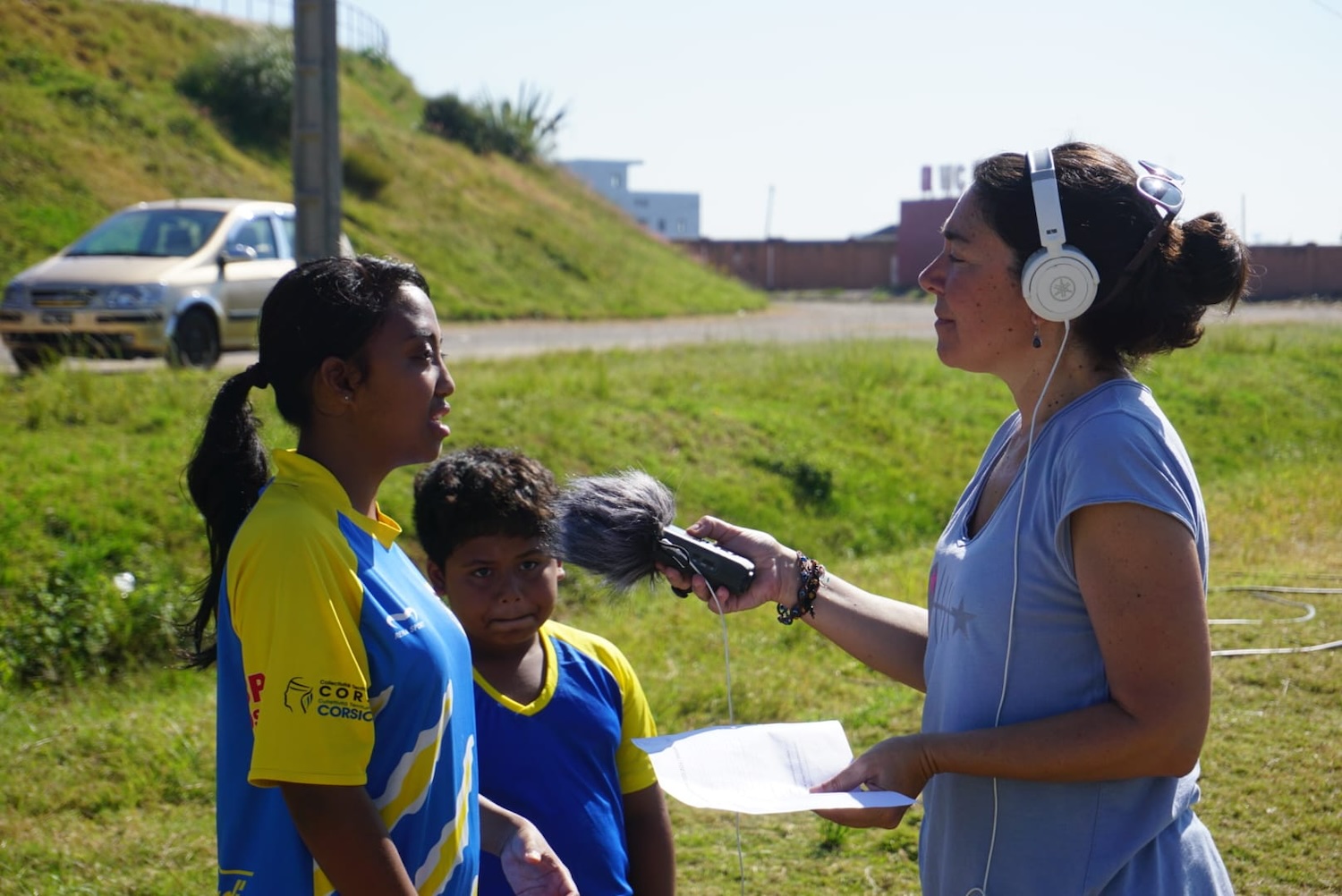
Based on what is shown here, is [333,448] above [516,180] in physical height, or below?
below

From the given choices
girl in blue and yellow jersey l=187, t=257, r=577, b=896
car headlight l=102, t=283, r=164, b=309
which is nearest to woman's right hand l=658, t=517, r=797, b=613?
girl in blue and yellow jersey l=187, t=257, r=577, b=896

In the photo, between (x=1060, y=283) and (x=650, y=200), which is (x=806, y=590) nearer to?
(x=1060, y=283)

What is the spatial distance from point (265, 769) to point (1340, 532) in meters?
9.74

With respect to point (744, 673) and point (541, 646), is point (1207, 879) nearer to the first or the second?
point (541, 646)

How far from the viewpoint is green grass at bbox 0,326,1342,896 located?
15.5 feet

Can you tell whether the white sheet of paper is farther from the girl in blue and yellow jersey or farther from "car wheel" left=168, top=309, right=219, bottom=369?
"car wheel" left=168, top=309, right=219, bottom=369

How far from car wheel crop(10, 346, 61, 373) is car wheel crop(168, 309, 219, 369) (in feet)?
3.70

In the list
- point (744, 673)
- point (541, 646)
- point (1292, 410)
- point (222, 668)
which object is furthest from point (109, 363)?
point (1292, 410)

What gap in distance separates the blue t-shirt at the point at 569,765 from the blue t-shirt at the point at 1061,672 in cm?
98

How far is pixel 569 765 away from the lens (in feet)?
9.84

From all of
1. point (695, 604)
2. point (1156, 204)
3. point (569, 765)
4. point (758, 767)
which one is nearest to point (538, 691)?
point (569, 765)

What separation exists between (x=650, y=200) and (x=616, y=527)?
92253mm

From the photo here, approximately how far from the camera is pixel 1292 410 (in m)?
16.3

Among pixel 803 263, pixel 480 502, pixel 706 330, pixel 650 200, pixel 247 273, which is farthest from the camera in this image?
pixel 650 200
